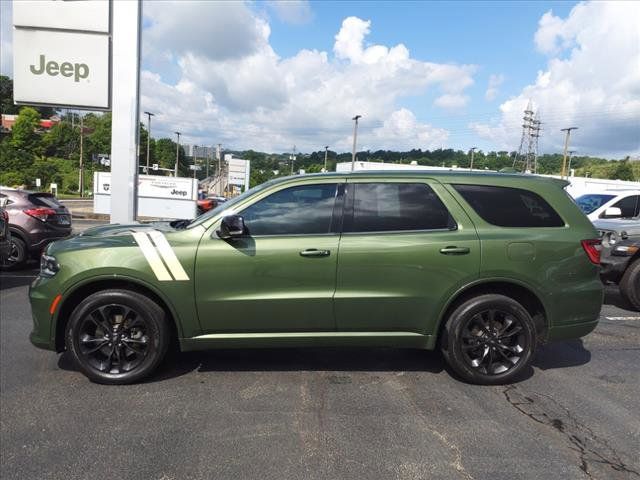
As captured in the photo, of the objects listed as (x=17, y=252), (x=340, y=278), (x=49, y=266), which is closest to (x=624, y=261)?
(x=340, y=278)

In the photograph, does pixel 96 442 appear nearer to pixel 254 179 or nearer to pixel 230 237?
pixel 230 237

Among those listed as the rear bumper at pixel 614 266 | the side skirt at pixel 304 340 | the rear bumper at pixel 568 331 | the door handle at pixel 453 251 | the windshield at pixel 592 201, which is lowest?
the side skirt at pixel 304 340

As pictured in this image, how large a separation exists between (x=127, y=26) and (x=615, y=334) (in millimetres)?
10473

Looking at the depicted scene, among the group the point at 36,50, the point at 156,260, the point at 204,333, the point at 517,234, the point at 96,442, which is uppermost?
the point at 36,50

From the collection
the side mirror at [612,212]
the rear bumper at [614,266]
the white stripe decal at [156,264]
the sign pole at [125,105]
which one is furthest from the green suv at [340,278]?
the sign pole at [125,105]

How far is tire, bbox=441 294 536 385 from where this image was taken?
387cm

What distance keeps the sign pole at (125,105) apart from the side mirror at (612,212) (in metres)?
9.51

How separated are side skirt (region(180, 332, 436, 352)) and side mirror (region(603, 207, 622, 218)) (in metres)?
6.40

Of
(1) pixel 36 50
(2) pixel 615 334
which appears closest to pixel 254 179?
(1) pixel 36 50

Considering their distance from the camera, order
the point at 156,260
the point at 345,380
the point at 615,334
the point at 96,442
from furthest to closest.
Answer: the point at 615,334, the point at 345,380, the point at 156,260, the point at 96,442

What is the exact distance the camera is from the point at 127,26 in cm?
1009

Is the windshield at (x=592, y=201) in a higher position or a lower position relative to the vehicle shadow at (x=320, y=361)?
higher

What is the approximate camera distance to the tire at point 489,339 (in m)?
3.87

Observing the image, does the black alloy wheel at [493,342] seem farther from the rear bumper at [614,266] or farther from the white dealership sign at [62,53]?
the white dealership sign at [62,53]
